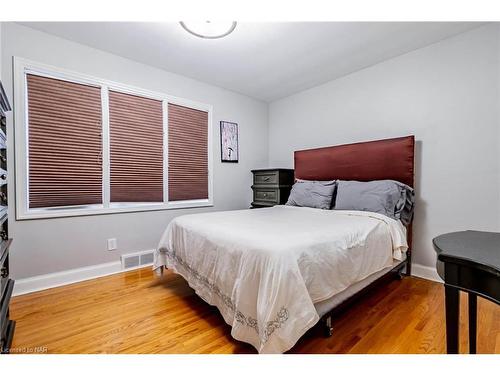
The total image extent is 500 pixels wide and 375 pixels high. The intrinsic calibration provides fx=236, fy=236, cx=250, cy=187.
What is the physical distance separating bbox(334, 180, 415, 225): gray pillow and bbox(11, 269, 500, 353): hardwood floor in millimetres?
734

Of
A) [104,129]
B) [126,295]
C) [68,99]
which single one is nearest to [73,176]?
[104,129]

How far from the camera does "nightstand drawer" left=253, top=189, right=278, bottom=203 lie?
3.62 m

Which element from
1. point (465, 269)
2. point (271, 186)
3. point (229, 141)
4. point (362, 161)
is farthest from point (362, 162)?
point (465, 269)

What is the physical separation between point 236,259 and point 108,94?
8.06 ft

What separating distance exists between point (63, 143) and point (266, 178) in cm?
256

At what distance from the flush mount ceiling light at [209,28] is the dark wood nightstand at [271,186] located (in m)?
1.94

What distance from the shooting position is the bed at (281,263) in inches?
46.7

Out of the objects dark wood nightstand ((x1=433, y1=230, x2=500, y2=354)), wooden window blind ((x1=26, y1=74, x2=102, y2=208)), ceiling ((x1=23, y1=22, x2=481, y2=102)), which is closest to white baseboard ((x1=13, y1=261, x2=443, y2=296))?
wooden window blind ((x1=26, y1=74, x2=102, y2=208))

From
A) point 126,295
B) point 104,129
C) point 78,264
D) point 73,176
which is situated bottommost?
point 126,295

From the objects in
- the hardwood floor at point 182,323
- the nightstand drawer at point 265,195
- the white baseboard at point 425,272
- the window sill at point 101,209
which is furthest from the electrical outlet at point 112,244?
the white baseboard at point 425,272

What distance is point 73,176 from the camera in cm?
245

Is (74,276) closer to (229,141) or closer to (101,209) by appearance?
(101,209)

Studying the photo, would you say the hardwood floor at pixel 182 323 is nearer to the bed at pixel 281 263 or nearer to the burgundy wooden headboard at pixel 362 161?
the bed at pixel 281 263
